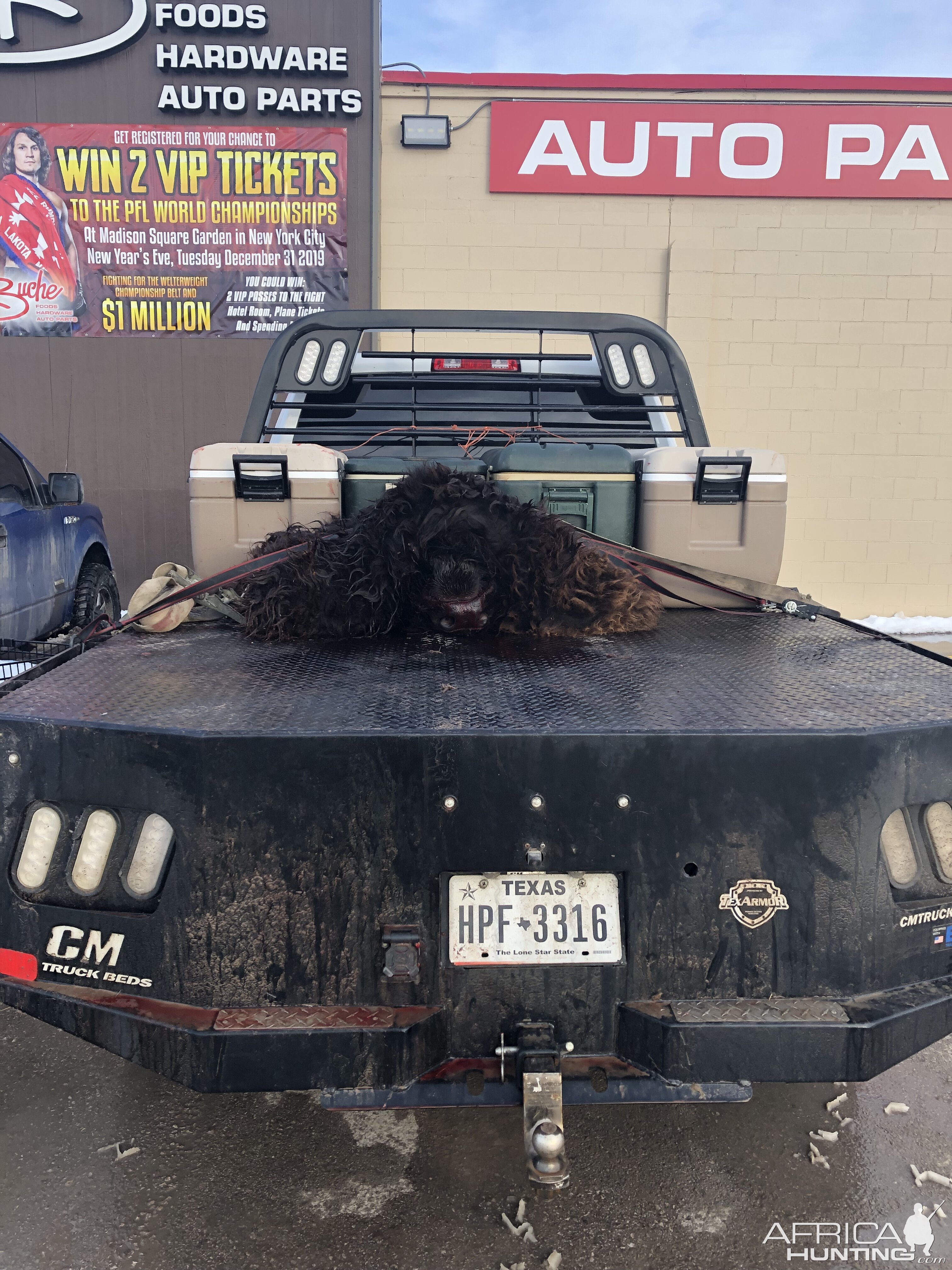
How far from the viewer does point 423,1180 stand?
2.09 meters

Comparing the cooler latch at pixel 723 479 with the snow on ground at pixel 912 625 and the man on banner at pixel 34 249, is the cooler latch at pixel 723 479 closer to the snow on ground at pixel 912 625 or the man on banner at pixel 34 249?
the snow on ground at pixel 912 625

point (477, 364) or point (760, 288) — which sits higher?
point (760, 288)

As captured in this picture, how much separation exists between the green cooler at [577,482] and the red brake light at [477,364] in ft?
4.42

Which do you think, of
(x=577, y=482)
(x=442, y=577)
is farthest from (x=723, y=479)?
(x=442, y=577)

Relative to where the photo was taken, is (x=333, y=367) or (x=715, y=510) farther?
(x=333, y=367)

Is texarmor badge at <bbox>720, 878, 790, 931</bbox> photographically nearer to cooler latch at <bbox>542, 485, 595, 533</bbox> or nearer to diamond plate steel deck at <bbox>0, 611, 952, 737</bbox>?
diamond plate steel deck at <bbox>0, 611, 952, 737</bbox>

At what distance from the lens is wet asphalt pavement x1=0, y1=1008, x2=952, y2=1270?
1870 mm

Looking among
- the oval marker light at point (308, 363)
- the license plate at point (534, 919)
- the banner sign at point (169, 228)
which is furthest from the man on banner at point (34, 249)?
the license plate at point (534, 919)

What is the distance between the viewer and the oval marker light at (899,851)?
70.2 inches

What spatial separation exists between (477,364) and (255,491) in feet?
5.82

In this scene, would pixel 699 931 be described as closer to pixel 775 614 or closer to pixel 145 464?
pixel 775 614

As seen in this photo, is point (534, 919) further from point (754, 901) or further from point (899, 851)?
point (899, 851)

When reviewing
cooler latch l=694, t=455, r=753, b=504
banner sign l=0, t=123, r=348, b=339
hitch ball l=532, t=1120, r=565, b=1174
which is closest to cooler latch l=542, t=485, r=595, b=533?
cooler latch l=694, t=455, r=753, b=504

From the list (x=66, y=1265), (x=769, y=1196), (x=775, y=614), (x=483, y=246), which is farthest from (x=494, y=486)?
(x=483, y=246)
